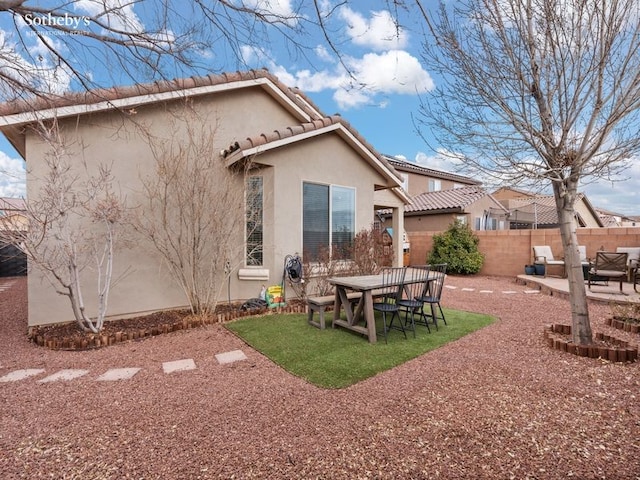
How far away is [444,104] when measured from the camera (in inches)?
202

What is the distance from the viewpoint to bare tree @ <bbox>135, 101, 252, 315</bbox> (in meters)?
7.10

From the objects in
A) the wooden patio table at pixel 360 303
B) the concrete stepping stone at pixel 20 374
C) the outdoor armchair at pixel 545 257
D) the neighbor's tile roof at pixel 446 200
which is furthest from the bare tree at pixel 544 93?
the neighbor's tile roof at pixel 446 200

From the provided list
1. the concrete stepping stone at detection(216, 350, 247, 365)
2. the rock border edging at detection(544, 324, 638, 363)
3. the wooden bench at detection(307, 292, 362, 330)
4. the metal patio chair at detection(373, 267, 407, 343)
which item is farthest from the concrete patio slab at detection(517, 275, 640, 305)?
the concrete stepping stone at detection(216, 350, 247, 365)

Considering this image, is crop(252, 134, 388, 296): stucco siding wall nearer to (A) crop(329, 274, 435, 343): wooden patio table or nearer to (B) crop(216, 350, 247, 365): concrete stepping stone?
(A) crop(329, 274, 435, 343): wooden patio table

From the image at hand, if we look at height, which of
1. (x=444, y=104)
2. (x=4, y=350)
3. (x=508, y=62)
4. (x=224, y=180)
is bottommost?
(x=4, y=350)

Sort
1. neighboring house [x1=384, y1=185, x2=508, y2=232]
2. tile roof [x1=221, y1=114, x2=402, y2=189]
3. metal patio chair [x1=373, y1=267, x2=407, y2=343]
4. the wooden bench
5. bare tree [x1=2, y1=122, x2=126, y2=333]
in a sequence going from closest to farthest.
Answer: bare tree [x1=2, y1=122, x2=126, y2=333] → metal patio chair [x1=373, y1=267, x2=407, y2=343] → the wooden bench → tile roof [x1=221, y1=114, x2=402, y2=189] → neighboring house [x1=384, y1=185, x2=508, y2=232]

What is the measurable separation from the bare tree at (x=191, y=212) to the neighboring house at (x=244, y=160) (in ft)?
0.76

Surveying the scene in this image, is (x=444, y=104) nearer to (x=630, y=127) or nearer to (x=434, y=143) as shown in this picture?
(x=434, y=143)

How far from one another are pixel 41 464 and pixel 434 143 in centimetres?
593

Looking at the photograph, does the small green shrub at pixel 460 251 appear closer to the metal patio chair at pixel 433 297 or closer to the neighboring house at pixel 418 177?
the metal patio chair at pixel 433 297

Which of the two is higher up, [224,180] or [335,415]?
[224,180]

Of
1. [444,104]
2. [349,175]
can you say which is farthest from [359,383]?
[349,175]

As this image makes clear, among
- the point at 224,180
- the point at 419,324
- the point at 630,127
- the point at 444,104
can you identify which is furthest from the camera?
the point at 224,180

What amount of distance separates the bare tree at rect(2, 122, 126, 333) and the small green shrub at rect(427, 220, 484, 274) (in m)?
12.5
